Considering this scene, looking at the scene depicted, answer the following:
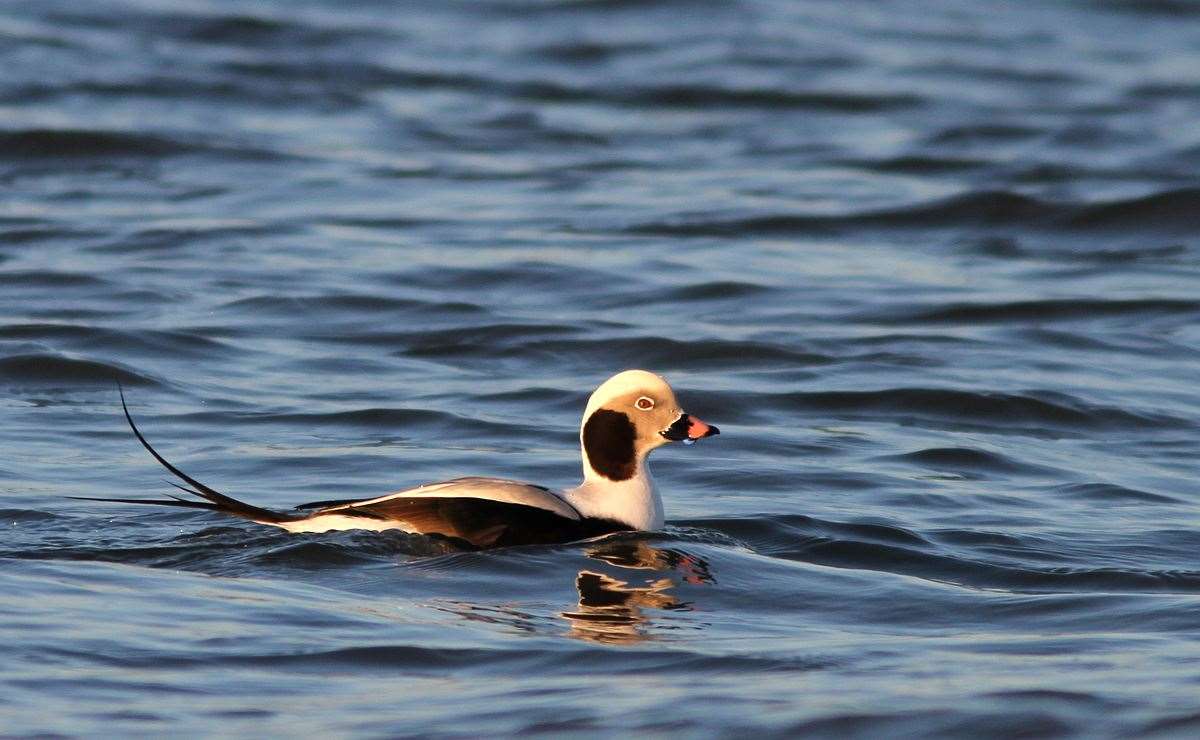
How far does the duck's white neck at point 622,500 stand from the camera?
8.83 metres

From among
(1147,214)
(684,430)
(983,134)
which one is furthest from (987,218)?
(684,430)

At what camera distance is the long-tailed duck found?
8.34 metres

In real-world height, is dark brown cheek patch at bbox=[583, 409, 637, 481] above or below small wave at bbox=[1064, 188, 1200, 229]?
below

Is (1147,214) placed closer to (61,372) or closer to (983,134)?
(983,134)

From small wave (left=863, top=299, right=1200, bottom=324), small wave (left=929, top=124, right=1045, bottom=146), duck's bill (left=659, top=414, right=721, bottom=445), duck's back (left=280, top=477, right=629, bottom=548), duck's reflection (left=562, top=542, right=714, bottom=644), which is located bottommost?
duck's reflection (left=562, top=542, right=714, bottom=644)

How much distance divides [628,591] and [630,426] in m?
1.04

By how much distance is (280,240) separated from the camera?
55.3 ft

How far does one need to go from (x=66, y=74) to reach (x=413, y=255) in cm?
888

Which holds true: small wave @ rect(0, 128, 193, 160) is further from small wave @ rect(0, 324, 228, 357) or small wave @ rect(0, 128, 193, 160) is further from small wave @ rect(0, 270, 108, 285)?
small wave @ rect(0, 324, 228, 357)

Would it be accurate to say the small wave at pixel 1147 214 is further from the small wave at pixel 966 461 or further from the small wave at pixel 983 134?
the small wave at pixel 966 461

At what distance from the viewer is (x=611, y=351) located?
44.9 feet

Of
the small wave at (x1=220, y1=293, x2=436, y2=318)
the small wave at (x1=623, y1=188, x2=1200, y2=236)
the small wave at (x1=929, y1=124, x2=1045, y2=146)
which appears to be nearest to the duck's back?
the small wave at (x1=220, y1=293, x2=436, y2=318)

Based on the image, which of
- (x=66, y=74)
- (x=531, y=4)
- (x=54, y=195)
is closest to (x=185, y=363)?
(x=54, y=195)

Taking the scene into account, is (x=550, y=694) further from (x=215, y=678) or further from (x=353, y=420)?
(x=353, y=420)
